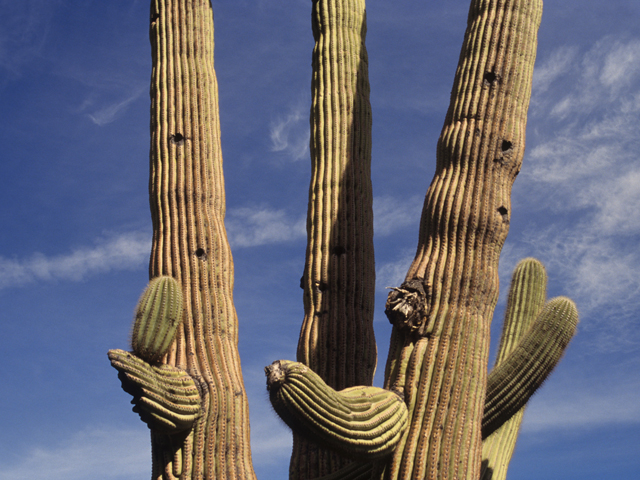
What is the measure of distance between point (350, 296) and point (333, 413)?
1.95 m

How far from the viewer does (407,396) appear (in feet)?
16.9

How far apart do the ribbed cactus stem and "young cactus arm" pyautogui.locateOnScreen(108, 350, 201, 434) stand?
7.88ft

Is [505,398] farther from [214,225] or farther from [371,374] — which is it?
[214,225]

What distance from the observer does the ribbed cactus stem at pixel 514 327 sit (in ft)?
20.4

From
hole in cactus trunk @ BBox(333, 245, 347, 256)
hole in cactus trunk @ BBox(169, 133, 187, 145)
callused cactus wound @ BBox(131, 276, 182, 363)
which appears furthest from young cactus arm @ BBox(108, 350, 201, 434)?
hole in cactus trunk @ BBox(169, 133, 187, 145)

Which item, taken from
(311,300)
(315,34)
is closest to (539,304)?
(311,300)

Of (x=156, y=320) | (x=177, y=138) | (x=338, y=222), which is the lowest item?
(x=156, y=320)

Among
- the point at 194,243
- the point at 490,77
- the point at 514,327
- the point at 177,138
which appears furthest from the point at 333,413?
the point at 177,138

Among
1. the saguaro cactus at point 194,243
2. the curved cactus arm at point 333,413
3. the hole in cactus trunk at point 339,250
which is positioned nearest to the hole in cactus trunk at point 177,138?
the saguaro cactus at point 194,243

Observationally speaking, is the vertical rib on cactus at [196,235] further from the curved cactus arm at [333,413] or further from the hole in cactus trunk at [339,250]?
the curved cactus arm at [333,413]

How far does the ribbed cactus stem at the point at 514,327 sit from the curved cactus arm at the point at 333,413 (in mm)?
1602

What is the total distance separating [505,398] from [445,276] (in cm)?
102

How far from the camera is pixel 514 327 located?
650 centimetres

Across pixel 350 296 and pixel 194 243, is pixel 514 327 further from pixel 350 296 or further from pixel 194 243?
pixel 194 243
